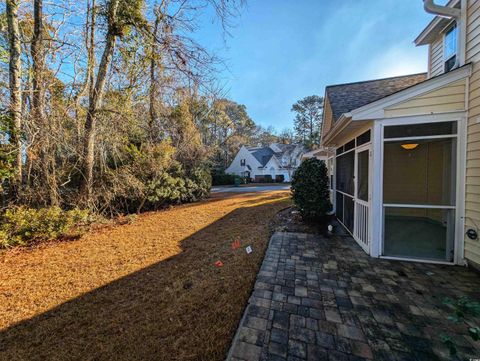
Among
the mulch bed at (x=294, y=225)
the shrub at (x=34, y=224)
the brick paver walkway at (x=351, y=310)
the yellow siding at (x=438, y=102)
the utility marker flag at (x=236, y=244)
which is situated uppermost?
the yellow siding at (x=438, y=102)

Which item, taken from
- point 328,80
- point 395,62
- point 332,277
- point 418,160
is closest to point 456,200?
point 418,160

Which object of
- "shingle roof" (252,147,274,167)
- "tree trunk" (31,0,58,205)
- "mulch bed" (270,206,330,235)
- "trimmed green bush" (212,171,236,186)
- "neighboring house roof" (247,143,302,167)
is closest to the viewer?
"tree trunk" (31,0,58,205)

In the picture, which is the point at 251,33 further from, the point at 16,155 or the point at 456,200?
the point at 16,155

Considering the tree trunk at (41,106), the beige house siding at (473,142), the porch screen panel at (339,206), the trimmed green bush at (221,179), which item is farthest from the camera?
the trimmed green bush at (221,179)

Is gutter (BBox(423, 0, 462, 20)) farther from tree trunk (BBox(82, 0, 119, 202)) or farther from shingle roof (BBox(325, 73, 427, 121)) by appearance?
tree trunk (BBox(82, 0, 119, 202))

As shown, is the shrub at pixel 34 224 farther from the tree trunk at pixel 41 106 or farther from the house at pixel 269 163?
the house at pixel 269 163

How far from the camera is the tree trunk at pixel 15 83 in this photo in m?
4.20

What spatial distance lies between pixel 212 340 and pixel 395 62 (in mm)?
10321

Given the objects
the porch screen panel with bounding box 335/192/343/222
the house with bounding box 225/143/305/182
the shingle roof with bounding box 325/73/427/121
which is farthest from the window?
the house with bounding box 225/143/305/182

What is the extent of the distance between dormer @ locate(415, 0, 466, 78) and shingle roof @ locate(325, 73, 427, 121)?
0.83 m

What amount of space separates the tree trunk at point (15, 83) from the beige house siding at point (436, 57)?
399 inches

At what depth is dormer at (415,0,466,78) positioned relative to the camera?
353cm

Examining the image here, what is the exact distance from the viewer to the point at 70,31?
518 centimetres

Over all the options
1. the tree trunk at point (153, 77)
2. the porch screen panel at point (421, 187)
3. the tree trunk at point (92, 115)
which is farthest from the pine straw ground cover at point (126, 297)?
the tree trunk at point (153, 77)
